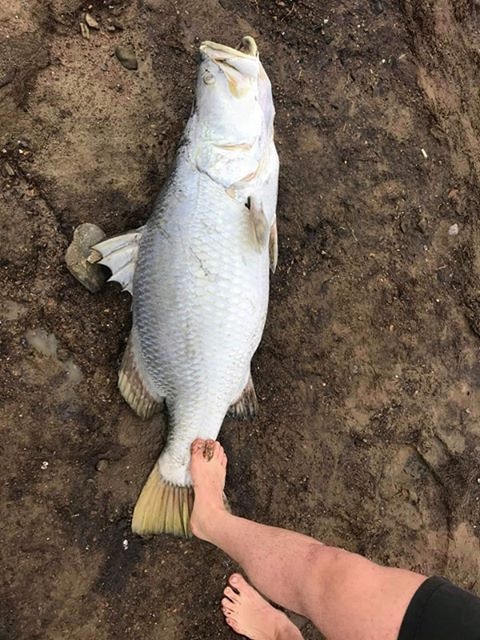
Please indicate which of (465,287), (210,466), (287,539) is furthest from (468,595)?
(465,287)

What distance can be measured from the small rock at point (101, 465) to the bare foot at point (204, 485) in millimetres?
490

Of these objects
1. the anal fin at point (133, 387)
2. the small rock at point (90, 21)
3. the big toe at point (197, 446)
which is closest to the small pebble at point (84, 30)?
the small rock at point (90, 21)

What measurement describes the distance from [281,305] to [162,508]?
121cm

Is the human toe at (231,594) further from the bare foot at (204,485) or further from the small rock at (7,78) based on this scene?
the small rock at (7,78)

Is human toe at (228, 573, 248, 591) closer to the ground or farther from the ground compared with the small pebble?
closer to the ground

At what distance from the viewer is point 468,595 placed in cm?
204

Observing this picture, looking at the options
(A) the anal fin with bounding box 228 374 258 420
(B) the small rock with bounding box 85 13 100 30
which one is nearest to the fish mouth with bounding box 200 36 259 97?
(B) the small rock with bounding box 85 13 100 30

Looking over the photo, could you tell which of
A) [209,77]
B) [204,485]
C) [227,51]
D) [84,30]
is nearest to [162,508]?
[204,485]

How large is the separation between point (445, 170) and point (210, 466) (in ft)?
6.93

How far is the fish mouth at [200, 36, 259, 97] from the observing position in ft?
8.24

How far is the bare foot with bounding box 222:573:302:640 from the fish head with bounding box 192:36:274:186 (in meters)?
2.10

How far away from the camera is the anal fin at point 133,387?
2789mm

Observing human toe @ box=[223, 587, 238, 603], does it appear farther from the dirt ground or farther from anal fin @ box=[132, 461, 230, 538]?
anal fin @ box=[132, 461, 230, 538]

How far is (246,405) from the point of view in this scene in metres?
2.90
